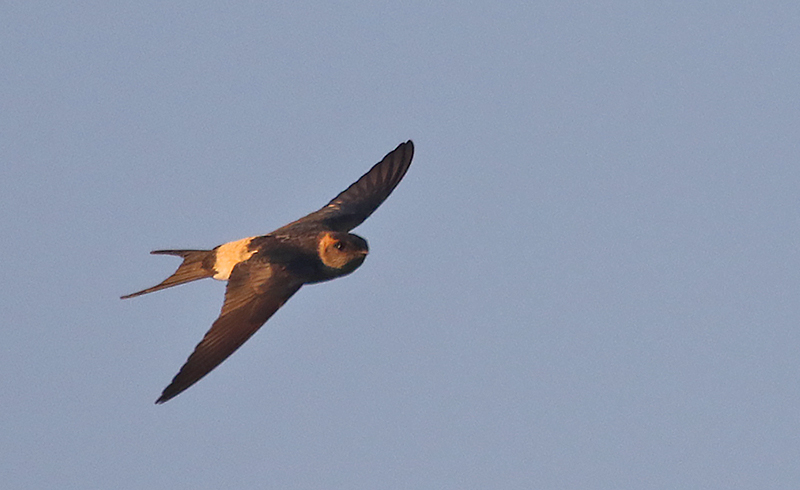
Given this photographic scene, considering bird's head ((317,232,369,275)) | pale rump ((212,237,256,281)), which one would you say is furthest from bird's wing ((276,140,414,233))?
bird's head ((317,232,369,275))

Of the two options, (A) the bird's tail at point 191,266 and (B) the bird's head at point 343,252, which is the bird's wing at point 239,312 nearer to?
(B) the bird's head at point 343,252

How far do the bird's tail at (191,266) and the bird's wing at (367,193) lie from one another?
1.23 metres

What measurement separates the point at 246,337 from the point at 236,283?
910 millimetres

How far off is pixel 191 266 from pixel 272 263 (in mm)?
1337

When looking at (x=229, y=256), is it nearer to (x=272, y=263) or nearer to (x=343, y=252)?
(x=272, y=263)

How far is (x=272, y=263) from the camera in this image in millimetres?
13906

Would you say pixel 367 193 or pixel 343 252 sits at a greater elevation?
pixel 367 193

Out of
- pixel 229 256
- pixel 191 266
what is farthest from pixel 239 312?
pixel 191 266

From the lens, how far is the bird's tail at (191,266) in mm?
14727

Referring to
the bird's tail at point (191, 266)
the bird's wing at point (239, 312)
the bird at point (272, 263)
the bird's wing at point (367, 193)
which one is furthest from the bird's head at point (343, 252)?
the bird's wing at point (367, 193)

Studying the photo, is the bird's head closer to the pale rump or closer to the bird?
the bird

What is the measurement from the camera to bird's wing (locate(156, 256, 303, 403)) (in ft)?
40.3

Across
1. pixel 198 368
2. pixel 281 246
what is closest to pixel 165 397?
pixel 198 368

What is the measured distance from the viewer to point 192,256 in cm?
1497
